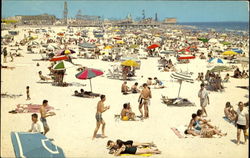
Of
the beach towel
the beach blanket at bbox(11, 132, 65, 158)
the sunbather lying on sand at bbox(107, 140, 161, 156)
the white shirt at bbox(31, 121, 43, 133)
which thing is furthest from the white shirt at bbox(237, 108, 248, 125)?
the white shirt at bbox(31, 121, 43, 133)

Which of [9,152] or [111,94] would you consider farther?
[111,94]

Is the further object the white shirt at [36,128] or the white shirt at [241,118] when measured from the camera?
the white shirt at [241,118]

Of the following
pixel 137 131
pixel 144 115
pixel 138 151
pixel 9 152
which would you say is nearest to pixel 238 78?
pixel 144 115

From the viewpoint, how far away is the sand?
21.3 feet

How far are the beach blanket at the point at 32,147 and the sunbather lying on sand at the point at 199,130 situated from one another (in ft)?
12.8

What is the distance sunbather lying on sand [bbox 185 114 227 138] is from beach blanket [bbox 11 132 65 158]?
3.91m

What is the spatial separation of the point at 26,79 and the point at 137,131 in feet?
29.0

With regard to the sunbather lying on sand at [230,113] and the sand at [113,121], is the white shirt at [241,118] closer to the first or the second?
the sand at [113,121]

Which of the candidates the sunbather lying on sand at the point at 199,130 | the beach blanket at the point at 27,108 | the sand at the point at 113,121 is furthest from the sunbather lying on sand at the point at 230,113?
the beach blanket at the point at 27,108

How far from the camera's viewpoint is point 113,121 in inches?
332

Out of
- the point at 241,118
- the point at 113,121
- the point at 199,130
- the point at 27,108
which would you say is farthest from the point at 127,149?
the point at 27,108

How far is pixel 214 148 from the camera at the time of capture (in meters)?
6.62

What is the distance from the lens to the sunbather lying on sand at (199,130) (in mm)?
7246

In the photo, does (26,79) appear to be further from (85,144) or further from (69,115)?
(85,144)
